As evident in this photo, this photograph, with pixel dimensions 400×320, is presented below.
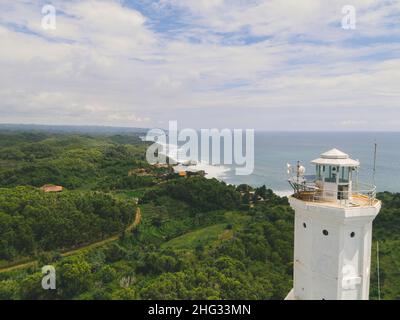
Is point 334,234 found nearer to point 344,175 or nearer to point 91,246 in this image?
point 344,175

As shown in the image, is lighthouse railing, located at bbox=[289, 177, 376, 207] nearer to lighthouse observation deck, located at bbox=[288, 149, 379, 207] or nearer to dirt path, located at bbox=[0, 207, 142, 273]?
lighthouse observation deck, located at bbox=[288, 149, 379, 207]

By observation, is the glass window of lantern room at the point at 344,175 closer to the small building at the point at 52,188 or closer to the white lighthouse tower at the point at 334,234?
the white lighthouse tower at the point at 334,234

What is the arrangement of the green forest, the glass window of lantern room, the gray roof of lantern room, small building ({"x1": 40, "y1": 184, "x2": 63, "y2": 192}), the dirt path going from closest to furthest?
the gray roof of lantern room → the glass window of lantern room → the green forest → the dirt path → small building ({"x1": 40, "y1": 184, "x2": 63, "y2": 192})

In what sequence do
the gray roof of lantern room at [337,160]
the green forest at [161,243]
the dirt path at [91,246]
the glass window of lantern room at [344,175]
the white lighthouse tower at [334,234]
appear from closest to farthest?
the white lighthouse tower at [334,234] < the gray roof of lantern room at [337,160] < the glass window of lantern room at [344,175] < the green forest at [161,243] < the dirt path at [91,246]

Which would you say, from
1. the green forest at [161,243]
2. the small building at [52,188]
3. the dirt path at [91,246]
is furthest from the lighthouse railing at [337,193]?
the small building at [52,188]

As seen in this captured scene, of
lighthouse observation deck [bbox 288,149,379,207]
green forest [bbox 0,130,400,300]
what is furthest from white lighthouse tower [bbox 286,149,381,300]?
green forest [bbox 0,130,400,300]

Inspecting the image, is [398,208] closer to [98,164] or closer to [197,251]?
[197,251]

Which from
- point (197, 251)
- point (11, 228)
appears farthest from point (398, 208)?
point (11, 228)
